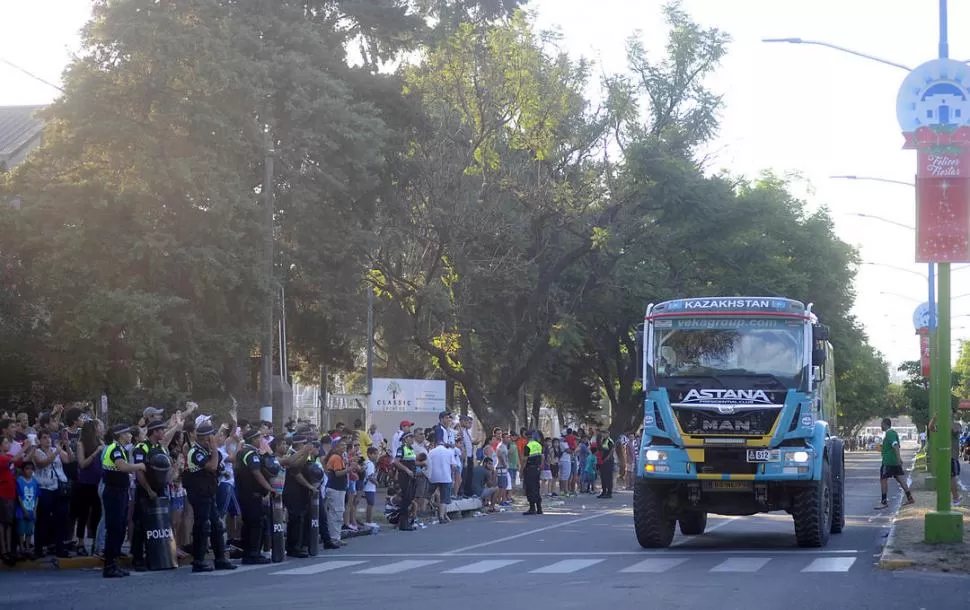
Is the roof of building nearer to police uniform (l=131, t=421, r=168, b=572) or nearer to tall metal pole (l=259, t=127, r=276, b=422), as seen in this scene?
tall metal pole (l=259, t=127, r=276, b=422)

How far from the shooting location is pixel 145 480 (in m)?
17.0

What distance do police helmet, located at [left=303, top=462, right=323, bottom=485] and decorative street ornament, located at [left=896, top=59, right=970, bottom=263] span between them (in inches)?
344

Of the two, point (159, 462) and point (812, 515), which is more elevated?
point (159, 462)

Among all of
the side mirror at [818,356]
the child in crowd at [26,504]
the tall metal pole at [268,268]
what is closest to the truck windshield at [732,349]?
the side mirror at [818,356]

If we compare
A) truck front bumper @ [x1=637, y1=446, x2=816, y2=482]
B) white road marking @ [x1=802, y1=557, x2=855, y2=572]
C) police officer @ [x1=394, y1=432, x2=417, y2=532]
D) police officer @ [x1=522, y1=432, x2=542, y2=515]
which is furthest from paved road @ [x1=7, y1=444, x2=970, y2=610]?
police officer @ [x1=522, y1=432, x2=542, y2=515]

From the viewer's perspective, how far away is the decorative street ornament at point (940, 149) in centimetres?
1694

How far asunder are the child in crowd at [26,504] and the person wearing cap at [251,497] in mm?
2618

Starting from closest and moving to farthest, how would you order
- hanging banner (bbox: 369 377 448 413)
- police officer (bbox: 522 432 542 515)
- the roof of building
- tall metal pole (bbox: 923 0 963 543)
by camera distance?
tall metal pole (bbox: 923 0 963 543) < police officer (bbox: 522 432 542 515) < hanging banner (bbox: 369 377 448 413) < the roof of building

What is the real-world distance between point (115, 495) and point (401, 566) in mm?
3637

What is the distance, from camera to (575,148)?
144 ft

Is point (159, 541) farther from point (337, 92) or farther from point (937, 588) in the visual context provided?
point (337, 92)

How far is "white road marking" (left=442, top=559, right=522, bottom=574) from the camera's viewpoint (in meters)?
16.5

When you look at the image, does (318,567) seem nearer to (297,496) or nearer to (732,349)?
(297,496)

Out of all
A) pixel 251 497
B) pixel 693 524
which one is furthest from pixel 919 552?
pixel 251 497
